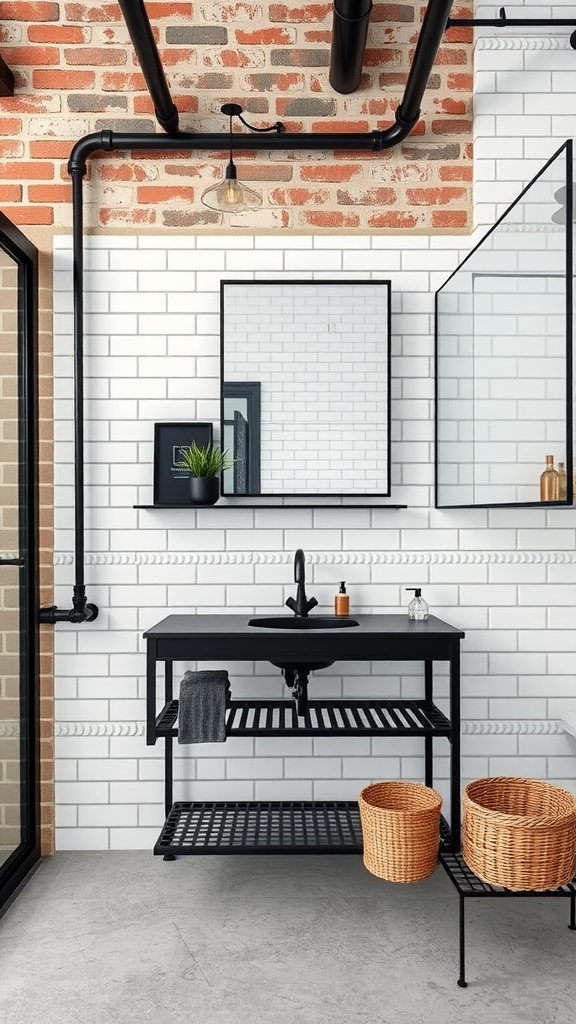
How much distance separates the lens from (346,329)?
3080mm

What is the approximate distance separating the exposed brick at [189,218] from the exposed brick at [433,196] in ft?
2.66

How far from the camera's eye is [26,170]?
309cm

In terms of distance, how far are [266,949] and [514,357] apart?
6.56ft

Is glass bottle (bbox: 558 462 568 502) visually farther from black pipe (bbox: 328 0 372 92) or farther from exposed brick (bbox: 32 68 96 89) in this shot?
exposed brick (bbox: 32 68 96 89)

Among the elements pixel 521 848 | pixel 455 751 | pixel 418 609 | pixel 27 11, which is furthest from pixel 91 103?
pixel 521 848

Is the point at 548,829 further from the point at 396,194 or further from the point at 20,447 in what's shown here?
the point at 396,194

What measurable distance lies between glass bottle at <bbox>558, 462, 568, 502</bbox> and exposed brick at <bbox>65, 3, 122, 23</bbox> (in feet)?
8.64

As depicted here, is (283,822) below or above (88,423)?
below

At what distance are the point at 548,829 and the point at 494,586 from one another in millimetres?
1133

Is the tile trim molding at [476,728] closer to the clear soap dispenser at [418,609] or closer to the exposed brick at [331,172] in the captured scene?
the clear soap dispenser at [418,609]

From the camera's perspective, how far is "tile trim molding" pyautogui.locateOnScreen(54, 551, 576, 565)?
3.11m

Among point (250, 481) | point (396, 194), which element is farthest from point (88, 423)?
point (396, 194)

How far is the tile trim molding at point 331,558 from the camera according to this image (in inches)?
122

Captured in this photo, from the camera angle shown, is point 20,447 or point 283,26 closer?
point 20,447
